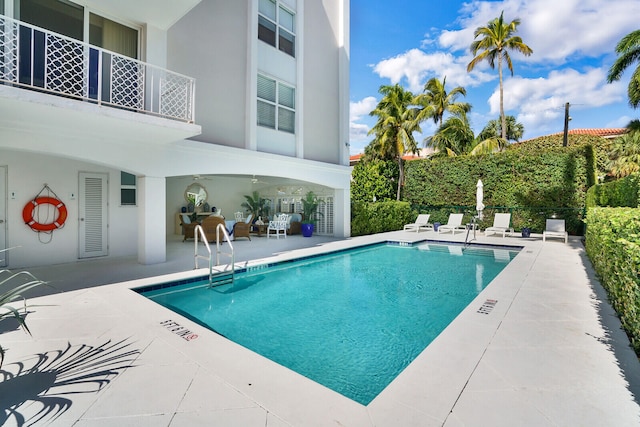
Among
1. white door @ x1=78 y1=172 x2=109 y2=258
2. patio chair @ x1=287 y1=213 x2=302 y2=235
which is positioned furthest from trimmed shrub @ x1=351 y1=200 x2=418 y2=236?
white door @ x1=78 y1=172 x2=109 y2=258

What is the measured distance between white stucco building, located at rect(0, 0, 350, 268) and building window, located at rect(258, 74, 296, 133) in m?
0.06

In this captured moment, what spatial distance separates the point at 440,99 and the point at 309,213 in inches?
627

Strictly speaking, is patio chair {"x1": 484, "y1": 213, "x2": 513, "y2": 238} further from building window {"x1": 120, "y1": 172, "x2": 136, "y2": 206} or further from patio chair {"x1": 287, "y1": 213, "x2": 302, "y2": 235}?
building window {"x1": 120, "y1": 172, "x2": 136, "y2": 206}

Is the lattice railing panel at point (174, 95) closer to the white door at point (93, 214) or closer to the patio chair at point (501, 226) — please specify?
the white door at point (93, 214)

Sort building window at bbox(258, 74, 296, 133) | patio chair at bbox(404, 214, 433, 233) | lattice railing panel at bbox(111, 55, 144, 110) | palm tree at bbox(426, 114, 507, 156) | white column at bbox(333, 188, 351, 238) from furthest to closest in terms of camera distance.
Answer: palm tree at bbox(426, 114, 507, 156)
patio chair at bbox(404, 214, 433, 233)
white column at bbox(333, 188, 351, 238)
building window at bbox(258, 74, 296, 133)
lattice railing panel at bbox(111, 55, 144, 110)

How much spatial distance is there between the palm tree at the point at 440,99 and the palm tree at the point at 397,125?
1.74 m

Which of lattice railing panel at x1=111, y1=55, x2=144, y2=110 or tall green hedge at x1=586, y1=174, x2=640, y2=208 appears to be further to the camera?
tall green hedge at x1=586, y1=174, x2=640, y2=208

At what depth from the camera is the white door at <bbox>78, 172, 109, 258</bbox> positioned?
10794 mm

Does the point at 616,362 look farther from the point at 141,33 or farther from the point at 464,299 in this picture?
the point at 141,33

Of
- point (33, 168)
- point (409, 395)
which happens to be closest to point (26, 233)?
point (33, 168)

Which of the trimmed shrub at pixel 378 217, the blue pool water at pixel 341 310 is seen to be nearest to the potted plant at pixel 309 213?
the trimmed shrub at pixel 378 217

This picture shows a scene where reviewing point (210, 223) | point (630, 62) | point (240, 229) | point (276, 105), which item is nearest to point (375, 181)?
point (240, 229)

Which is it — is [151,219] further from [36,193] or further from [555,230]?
[555,230]

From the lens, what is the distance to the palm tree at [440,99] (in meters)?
26.0
